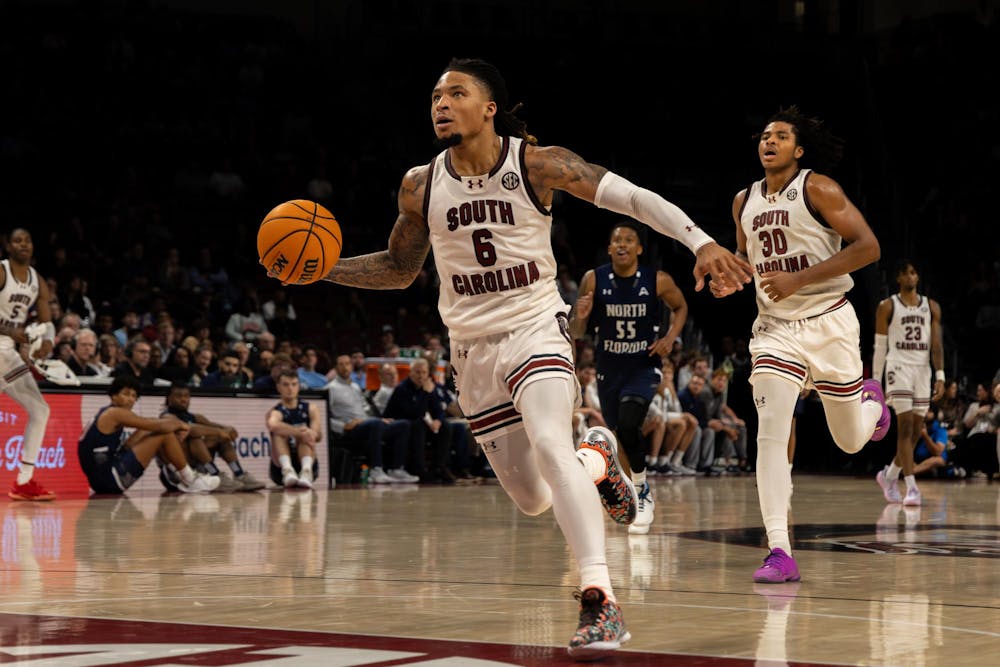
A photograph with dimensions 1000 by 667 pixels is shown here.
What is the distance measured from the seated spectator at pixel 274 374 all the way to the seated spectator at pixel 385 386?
4.78 feet

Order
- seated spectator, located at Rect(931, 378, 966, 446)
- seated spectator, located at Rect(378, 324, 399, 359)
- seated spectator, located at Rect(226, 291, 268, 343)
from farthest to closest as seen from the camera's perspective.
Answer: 1. seated spectator, located at Rect(931, 378, 966, 446)
2. seated spectator, located at Rect(378, 324, 399, 359)
3. seated spectator, located at Rect(226, 291, 268, 343)

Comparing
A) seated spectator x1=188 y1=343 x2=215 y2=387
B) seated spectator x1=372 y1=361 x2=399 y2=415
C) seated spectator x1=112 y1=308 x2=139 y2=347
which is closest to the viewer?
seated spectator x1=188 y1=343 x2=215 y2=387

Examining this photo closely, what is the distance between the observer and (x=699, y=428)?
19.8 metres

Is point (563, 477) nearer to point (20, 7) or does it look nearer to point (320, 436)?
point (320, 436)

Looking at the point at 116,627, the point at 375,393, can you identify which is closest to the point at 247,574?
the point at 116,627

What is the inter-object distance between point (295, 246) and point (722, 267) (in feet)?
5.84

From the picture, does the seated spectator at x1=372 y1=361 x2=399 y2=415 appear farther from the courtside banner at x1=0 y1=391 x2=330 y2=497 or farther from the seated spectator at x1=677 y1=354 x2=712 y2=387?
the seated spectator at x1=677 y1=354 x2=712 y2=387

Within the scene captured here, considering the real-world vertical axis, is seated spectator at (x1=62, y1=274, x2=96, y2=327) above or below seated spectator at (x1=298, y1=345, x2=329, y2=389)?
above

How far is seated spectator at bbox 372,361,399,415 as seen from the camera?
1700cm

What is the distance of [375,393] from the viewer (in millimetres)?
17969

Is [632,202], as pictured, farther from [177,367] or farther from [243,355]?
[243,355]

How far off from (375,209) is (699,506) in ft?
43.0

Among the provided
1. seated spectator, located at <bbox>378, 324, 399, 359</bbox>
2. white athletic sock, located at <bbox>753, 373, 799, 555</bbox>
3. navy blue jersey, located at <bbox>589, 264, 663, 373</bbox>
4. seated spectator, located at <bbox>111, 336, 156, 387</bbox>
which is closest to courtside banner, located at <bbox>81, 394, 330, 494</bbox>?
seated spectator, located at <bbox>111, 336, 156, 387</bbox>

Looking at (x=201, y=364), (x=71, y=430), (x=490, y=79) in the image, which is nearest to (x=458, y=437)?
(x=201, y=364)
